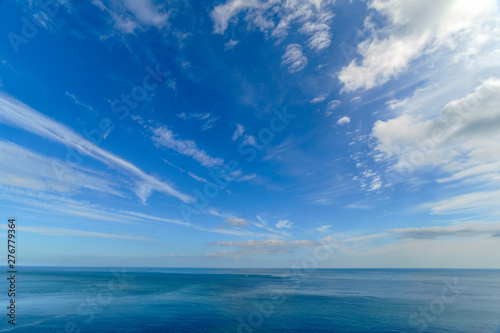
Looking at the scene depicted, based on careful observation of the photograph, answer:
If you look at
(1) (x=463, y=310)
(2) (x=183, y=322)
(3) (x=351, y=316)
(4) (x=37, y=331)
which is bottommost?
(1) (x=463, y=310)

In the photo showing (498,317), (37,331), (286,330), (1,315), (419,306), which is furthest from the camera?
(419,306)

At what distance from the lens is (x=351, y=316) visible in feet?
157

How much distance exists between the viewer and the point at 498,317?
156 feet

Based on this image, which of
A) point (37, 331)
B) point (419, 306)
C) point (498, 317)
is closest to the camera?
point (37, 331)

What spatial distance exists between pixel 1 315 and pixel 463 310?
101314mm

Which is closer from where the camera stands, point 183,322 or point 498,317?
Answer: point 183,322

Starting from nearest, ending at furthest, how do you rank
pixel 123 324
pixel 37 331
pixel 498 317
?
pixel 37 331 → pixel 123 324 → pixel 498 317

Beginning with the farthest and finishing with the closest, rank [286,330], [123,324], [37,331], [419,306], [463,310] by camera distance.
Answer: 1. [419,306]
2. [463,310]
3. [123,324]
4. [286,330]
5. [37,331]

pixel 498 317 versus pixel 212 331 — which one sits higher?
pixel 212 331

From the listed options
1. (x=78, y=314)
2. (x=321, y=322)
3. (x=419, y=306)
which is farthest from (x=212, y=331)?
(x=419, y=306)

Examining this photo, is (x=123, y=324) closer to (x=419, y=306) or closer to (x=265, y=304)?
(x=265, y=304)

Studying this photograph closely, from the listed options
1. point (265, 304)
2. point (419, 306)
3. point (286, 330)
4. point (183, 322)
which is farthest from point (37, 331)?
point (419, 306)

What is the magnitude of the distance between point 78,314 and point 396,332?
60.3 meters

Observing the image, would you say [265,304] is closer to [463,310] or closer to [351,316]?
[351,316]
